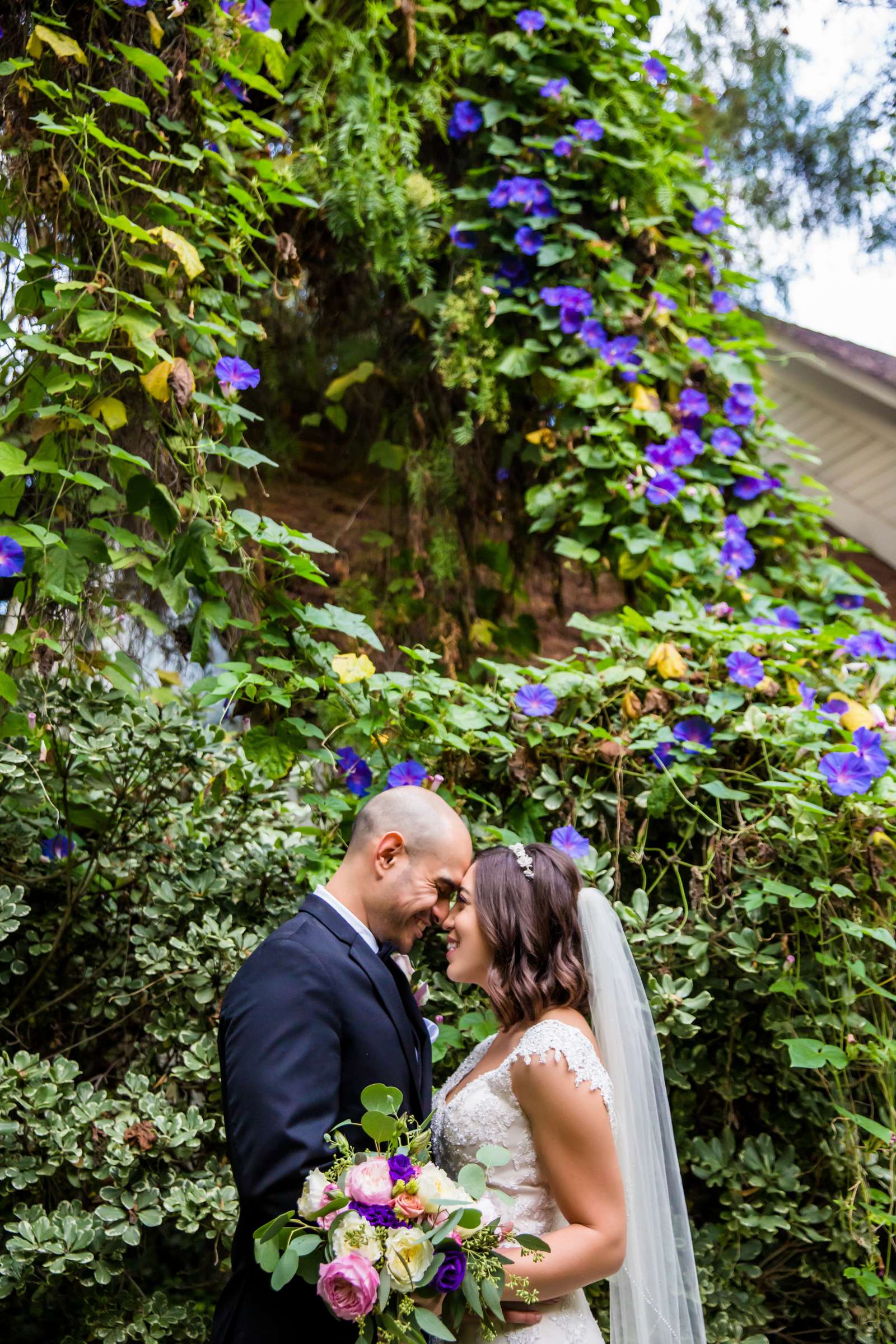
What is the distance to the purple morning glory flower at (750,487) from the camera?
3.84 m

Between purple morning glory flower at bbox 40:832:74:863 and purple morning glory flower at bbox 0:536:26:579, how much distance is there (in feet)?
2.48

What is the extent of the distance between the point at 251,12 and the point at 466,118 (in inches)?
48.3

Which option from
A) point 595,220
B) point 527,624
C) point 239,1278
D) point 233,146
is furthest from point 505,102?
point 239,1278

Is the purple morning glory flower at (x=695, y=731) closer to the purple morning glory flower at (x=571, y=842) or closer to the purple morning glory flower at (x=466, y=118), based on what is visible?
the purple morning glory flower at (x=571, y=842)

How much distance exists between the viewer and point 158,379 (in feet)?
8.09

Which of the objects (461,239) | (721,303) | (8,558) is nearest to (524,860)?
(8,558)

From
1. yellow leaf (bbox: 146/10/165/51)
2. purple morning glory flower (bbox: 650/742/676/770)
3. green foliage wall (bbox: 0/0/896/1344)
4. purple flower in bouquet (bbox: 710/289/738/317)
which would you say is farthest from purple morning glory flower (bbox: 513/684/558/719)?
purple flower in bouquet (bbox: 710/289/738/317)

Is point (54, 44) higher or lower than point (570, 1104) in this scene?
higher

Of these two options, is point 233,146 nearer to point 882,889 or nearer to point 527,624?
point 527,624

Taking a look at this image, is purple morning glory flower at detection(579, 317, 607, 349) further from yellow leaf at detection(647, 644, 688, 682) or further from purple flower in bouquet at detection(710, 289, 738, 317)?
yellow leaf at detection(647, 644, 688, 682)

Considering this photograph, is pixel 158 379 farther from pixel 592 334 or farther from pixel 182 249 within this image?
pixel 592 334

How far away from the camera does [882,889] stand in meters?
2.47

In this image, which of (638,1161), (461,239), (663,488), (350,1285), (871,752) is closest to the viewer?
(350,1285)

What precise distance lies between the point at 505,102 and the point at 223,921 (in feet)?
10.2
